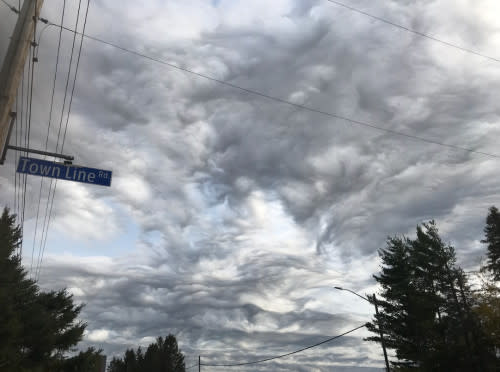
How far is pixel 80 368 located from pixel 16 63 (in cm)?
5031

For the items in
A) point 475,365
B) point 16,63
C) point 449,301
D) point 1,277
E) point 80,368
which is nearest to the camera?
point 16,63

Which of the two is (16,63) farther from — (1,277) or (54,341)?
(54,341)

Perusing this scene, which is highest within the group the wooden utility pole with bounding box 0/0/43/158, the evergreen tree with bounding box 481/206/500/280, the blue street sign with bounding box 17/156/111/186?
the evergreen tree with bounding box 481/206/500/280

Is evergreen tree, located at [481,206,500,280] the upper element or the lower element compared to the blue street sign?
upper

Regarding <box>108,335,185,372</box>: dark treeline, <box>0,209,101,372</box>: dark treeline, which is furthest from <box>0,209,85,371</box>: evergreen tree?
<box>108,335,185,372</box>: dark treeline

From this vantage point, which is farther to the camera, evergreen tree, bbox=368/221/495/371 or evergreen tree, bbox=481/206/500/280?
evergreen tree, bbox=481/206/500/280

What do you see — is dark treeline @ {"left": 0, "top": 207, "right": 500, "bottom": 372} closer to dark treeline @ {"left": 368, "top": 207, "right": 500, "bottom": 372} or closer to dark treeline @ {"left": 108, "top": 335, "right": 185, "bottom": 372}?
dark treeline @ {"left": 368, "top": 207, "right": 500, "bottom": 372}

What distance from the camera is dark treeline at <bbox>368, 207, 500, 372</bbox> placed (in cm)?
3478

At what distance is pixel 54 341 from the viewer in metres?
43.6

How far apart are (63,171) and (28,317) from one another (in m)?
40.3

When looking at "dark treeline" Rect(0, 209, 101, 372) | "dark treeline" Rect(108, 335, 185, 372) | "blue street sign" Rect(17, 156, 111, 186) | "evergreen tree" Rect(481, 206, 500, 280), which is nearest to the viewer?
"blue street sign" Rect(17, 156, 111, 186)

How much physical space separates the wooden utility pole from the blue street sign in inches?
21.6

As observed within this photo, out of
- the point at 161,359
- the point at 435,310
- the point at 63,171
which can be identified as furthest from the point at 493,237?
the point at 161,359

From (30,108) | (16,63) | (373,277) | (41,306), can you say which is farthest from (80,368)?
(16,63)
